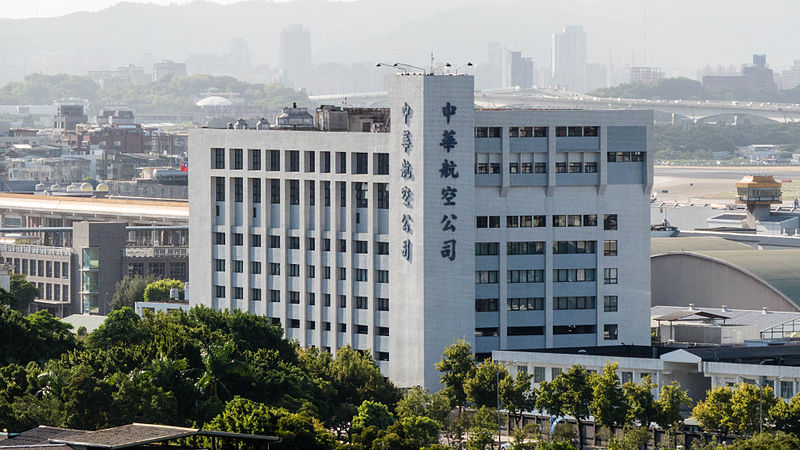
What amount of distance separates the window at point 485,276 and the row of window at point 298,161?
25.1ft

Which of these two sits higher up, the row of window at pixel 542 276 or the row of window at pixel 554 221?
the row of window at pixel 554 221

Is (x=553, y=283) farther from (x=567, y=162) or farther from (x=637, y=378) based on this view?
(x=637, y=378)

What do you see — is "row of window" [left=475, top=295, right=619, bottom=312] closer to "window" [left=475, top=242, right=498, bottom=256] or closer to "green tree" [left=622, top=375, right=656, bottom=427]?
"window" [left=475, top=242, right=498, bottom=256]

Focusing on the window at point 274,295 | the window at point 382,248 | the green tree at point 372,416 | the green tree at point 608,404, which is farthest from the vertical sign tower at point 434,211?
the green tree at point 608,404

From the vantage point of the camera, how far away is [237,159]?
117 m

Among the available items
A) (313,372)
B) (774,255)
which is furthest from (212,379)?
(774,255)

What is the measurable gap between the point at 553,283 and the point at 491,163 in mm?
7748

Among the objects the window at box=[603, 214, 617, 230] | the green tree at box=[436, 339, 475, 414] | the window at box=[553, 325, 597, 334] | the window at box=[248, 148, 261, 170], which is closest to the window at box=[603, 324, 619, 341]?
the window at box=[553, 325, 597, 334]

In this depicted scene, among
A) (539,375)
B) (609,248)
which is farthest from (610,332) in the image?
(539,375)

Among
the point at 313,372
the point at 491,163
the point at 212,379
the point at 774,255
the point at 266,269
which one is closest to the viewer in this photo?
the point at 212,379

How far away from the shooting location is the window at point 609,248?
110750 millimetres

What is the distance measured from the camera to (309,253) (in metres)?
113

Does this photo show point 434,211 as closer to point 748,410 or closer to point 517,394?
point 517,394

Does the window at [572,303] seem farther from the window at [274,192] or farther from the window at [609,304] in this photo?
the window at [274,192]
